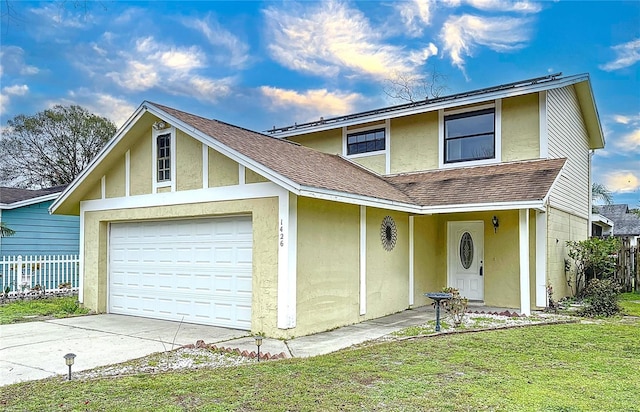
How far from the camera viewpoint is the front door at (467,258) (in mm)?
12492

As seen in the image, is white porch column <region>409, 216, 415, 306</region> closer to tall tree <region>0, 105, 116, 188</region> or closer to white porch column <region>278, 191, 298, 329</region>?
white porch column <region>278, 191, 298, 329</region>

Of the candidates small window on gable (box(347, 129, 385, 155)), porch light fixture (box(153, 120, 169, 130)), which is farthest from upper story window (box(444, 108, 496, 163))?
porch light fixture (box(153, 120, 169, 130))

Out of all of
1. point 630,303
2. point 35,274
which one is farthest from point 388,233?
point 35,274

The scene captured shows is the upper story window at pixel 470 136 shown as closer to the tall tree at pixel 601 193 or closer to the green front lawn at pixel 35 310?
the green front lawn at pixel 35 310

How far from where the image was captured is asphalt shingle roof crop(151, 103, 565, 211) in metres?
9.19

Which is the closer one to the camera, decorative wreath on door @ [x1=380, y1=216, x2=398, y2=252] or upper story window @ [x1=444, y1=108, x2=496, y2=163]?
decorative wreath on door @ [x1=380, y1=216, x2=398, y2=252]

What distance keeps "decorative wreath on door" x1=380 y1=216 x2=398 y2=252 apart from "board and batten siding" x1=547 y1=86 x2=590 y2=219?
412 centimetres

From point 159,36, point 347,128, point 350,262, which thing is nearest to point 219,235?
point 350,262

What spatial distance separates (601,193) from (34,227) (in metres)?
34.9

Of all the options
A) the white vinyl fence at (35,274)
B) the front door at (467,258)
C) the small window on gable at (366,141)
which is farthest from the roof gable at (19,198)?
the front door at (467,258)

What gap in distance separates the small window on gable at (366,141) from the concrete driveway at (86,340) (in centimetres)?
772

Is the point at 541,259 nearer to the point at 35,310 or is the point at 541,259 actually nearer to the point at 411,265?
the point at 411,265

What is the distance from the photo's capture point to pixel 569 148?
14.3 metres

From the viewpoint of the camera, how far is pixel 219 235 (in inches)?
380
